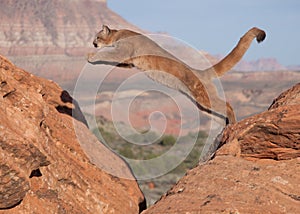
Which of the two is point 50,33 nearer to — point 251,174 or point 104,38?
point 104,38

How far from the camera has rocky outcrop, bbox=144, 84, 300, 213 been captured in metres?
4.46

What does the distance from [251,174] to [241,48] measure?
3.89 metres

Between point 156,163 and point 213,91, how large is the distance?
13.9 metres

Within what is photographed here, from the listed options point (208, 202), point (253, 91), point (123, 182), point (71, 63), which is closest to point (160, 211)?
point (208, 202)

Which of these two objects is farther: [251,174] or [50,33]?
[50,33]

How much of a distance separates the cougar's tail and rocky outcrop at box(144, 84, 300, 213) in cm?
184

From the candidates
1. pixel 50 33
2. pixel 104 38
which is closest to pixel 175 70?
pixel 104 38

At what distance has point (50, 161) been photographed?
18.9ft

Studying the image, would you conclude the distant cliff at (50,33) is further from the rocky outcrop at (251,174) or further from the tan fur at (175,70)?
the rocky outcrop at (251,174)

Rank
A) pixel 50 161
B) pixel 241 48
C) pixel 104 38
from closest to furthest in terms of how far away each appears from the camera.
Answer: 1. pixel 50 161
2. pixel 241 48
3. pixel 104 38

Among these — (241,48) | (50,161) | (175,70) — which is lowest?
(50,161)

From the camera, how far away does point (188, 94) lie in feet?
29.4

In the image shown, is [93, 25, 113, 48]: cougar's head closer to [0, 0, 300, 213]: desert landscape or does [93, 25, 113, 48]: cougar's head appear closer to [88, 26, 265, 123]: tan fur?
[88, 26, 265, 123]: tan fur

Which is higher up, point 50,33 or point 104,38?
point 104,38
